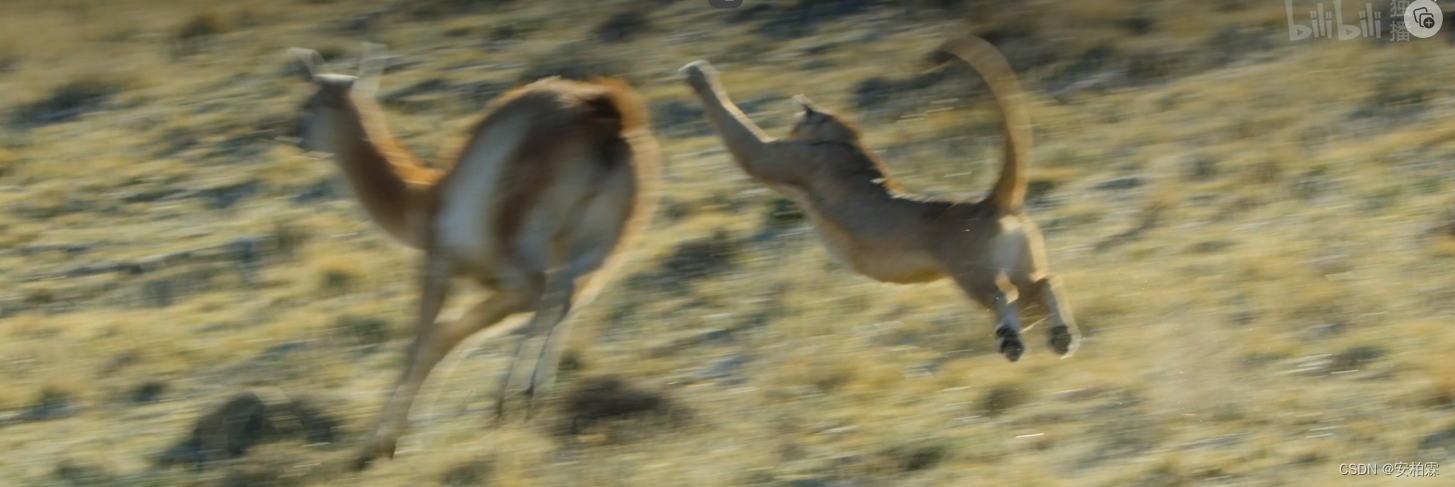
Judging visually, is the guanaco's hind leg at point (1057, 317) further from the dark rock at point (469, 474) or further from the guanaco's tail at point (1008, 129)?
the dark rock at point (469, 474)

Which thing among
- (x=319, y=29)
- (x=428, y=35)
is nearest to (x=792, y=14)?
(x=428, y=35)

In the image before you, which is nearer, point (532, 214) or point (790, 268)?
point (532, 214)

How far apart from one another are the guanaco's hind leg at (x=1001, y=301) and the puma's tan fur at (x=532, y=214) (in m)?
1.32

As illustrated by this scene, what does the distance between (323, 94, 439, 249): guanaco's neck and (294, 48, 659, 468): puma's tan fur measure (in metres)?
0.02

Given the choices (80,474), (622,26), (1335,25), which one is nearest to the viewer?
(80,474)

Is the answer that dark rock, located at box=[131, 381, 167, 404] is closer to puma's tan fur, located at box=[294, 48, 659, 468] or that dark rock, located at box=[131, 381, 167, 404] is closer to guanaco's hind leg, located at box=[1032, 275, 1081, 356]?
puma's tan fur, located at box=[294, 48, 659, 468]

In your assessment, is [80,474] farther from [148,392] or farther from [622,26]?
[622,26]

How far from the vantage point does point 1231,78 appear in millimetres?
10727

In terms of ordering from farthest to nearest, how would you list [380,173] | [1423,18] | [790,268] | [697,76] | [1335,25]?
[1335,25] → [1423,18] → [790,268] → [697,76] → [380,173]

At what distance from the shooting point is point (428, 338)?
6184mm

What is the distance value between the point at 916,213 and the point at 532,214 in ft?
5.05

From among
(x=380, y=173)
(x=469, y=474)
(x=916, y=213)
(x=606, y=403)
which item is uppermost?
(x=380, y=173)

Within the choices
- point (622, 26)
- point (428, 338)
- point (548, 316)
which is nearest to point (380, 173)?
point (428, 338)

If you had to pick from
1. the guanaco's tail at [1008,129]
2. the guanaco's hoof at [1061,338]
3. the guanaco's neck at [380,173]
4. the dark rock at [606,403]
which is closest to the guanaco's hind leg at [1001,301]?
the guanaco's hoof at [1061,338]
